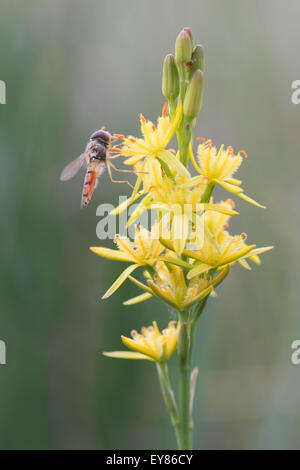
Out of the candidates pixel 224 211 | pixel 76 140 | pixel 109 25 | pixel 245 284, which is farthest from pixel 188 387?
pixel 109 25

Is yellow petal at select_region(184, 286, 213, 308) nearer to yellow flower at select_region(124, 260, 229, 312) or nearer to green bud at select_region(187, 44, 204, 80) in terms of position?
yellow flower at select_region(124, 260, 229, 312)

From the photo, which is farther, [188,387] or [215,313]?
[215,313]

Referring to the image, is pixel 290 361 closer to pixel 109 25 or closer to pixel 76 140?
pixel 76 140
